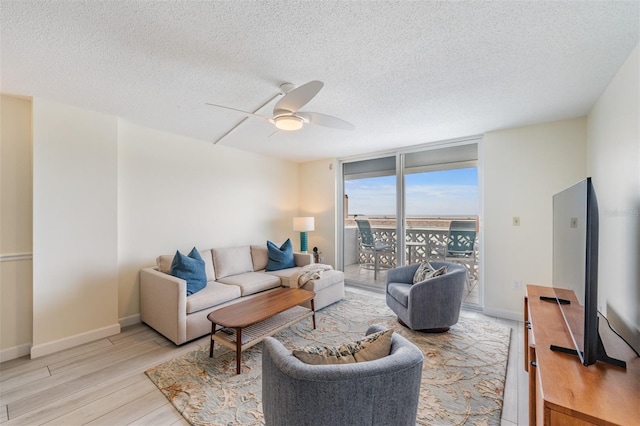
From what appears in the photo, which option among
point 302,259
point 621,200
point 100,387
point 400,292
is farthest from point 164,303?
point 621,200

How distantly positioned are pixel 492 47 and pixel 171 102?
2728 mm

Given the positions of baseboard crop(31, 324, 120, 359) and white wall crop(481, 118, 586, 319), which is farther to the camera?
white wall crop(481, 118, 586, 319)

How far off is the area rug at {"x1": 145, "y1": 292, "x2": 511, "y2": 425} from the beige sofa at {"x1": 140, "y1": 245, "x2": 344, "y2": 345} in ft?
1.12

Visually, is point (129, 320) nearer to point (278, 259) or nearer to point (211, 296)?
point (211, 296)

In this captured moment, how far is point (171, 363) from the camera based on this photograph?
227cm

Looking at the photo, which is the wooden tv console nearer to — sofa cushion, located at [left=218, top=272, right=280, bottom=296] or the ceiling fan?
the ceiling fan

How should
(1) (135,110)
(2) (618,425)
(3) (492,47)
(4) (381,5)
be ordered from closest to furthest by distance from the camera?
(2) (618,425), (4) (381,5), (3) (492,47), (1) (135,110)

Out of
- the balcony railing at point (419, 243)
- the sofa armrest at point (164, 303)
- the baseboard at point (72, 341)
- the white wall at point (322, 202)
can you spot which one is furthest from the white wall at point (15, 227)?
the balcony railing at point (419, 243)

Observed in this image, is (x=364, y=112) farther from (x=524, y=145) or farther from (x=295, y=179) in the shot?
(x=295, y=179)

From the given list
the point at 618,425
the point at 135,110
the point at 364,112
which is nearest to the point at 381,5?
the point at 364,112

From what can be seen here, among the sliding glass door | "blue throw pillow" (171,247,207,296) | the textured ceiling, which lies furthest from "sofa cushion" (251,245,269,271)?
the textured ceiling

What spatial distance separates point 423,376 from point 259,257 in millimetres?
2763

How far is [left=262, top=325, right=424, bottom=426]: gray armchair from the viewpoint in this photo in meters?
0.97

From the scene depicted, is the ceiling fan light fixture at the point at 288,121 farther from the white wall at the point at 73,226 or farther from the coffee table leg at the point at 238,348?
the white wall at the point at 73,226
